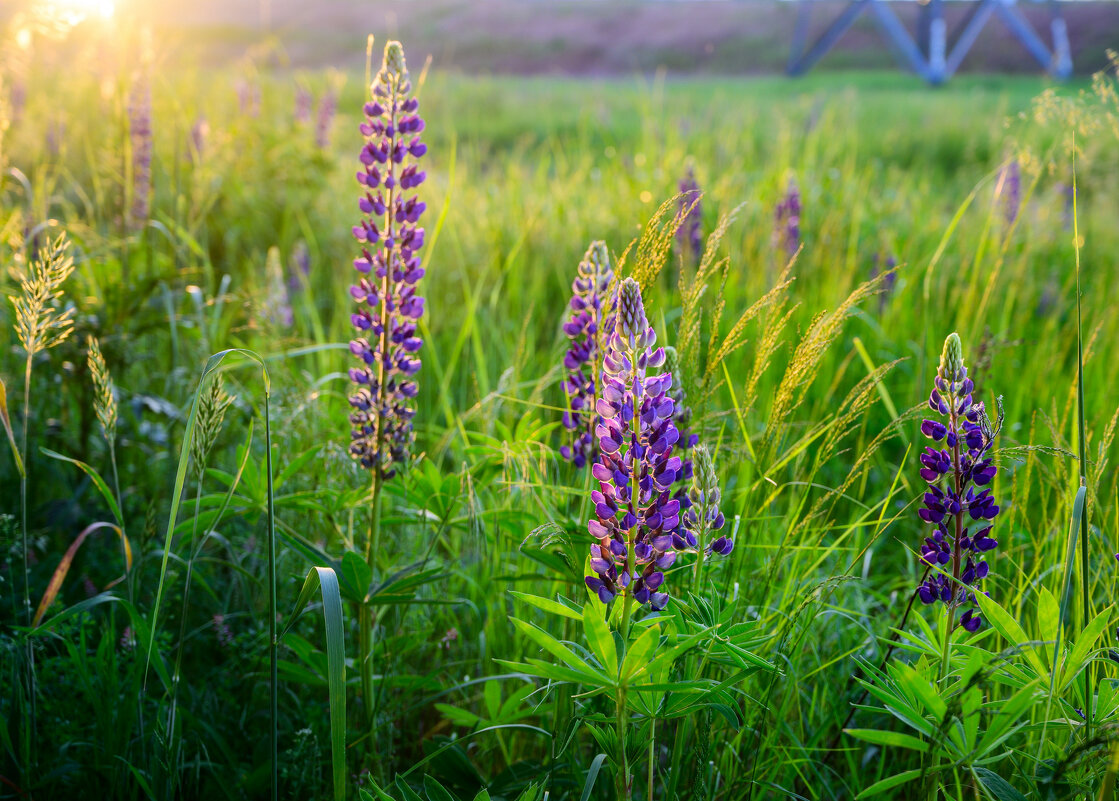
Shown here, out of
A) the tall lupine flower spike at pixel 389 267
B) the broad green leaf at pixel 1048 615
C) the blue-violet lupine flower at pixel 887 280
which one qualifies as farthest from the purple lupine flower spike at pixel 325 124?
the broad green leaf at pixel 1048 615

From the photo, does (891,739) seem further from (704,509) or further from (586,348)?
(586,348)

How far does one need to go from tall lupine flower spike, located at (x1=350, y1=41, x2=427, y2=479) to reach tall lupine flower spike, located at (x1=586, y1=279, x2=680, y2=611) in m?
0.64

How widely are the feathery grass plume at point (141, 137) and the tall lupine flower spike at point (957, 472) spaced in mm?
2839

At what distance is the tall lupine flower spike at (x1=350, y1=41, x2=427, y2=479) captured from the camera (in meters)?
1.69

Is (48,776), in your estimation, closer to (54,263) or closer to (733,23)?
(54,263)

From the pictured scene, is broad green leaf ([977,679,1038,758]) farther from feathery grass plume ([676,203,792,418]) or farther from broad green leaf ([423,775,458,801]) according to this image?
broad green leaf ([423,775,458,801])

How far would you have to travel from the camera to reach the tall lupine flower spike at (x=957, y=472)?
135 centimetres

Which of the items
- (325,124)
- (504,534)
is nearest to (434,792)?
(504,534)

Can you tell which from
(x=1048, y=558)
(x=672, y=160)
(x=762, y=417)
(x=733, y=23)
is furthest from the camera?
(x=733, y=23)

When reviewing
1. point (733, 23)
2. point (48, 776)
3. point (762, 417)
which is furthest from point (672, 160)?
point (733, 23)

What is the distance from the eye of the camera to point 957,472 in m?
1.36

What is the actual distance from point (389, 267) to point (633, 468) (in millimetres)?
789

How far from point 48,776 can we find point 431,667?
2.75 ft

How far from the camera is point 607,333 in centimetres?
149
